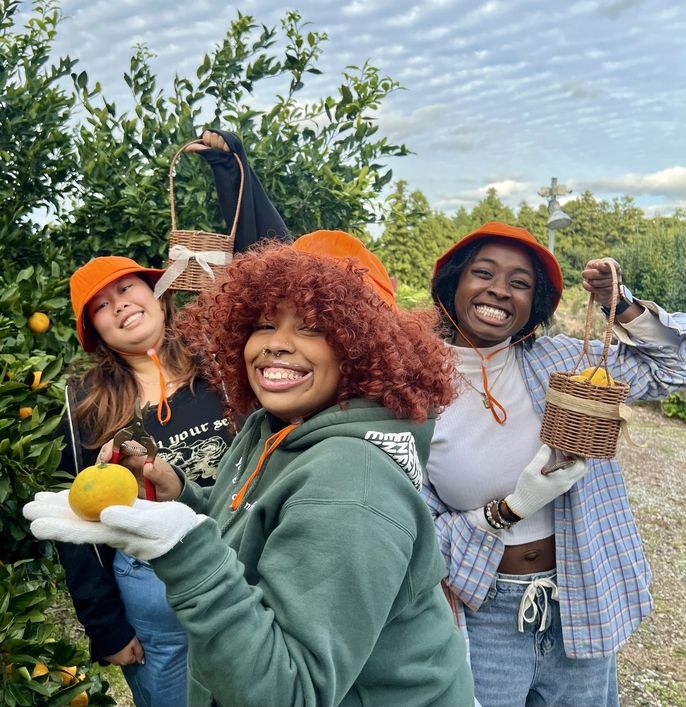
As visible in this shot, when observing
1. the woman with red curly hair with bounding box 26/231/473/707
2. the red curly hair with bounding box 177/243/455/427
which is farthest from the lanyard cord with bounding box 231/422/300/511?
the red curly hair with bounding box 177/243/455/427

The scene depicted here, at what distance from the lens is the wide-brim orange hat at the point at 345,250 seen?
149 cm

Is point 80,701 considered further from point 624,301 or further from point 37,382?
point 624,301

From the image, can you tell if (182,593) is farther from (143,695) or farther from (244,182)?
(244,182)

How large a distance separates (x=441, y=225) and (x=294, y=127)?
2350cm

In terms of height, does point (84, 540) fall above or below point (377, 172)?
below

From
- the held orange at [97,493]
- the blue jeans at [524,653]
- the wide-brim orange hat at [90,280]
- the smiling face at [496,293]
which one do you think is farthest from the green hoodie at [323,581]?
the wide-brim orange hat at [90,280]

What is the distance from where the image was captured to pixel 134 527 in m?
0.96

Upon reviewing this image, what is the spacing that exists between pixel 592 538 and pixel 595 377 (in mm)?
501

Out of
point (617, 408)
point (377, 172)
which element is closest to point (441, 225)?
point (377, 172)

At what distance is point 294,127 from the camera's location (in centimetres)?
341

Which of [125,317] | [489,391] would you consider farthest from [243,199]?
[489,391]

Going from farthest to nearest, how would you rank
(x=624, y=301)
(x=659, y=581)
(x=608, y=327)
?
(x=659, y=581) → (x=624, y=301) → (x=608, y=327)

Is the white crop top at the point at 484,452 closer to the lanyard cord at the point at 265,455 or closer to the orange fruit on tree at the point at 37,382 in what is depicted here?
the lanyard cord at the point at 265,455

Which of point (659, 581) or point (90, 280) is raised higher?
point (90, 280)
